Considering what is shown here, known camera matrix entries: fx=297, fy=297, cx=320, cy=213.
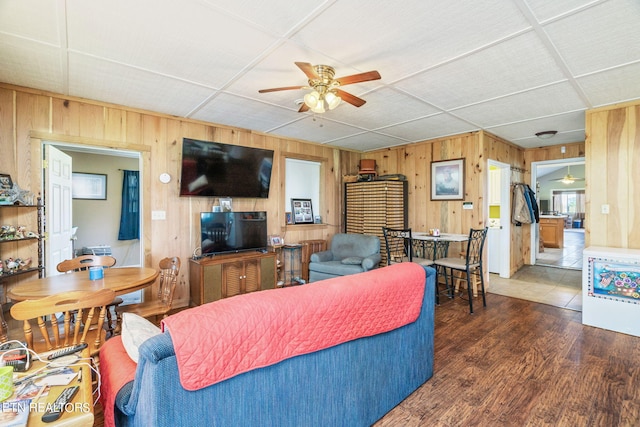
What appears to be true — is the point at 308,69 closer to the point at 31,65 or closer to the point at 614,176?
the point at 31,65

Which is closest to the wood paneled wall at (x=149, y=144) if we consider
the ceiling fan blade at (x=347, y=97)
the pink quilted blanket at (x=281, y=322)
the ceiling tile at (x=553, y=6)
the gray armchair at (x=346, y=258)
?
the gray armchair at (x=346, y=258)

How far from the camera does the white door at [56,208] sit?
3.08 meters

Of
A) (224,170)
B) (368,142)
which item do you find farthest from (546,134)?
(224,170)

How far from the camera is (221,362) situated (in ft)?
3.80

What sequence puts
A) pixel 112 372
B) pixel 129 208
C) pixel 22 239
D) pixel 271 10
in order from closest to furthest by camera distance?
1. pixel 112 372
2. pixel 271 10
3. pixel 22 239
4. pixel 129 208

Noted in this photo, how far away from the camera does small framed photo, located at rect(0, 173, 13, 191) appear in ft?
8.68

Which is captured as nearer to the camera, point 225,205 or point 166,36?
point 166,36

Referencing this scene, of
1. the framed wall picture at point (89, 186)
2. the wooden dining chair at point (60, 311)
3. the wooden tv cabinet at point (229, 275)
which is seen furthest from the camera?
the framed wall picture at point (89, 186)

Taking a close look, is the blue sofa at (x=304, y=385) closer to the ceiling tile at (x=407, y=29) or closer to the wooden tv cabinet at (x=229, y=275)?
the ceiling tile at (x=407, y=29)

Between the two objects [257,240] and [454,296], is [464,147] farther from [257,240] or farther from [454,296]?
[257,240]

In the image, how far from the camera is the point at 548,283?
4.79 m

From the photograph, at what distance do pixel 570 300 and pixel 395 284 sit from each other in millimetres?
3679

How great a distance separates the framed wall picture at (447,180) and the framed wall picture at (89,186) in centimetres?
618

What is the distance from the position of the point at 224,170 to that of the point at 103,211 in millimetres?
3526
